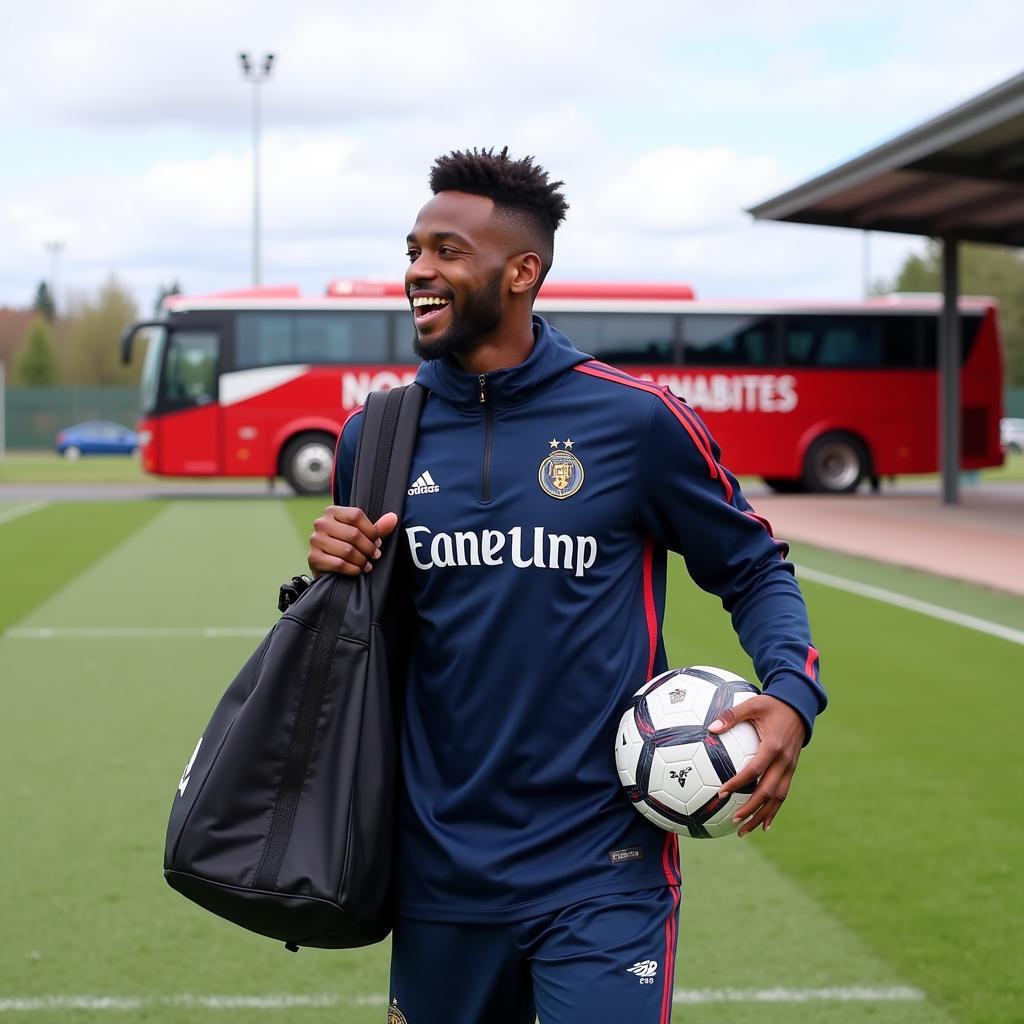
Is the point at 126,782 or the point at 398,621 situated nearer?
the point at 398,621

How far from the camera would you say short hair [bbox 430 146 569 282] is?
2.66 metres

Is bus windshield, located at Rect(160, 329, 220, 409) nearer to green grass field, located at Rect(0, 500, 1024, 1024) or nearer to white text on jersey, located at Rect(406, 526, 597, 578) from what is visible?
green grass field, located at Rect(0, 500, 1024, 1024)

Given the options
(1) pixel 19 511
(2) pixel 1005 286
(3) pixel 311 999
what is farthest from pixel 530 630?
(2) pixel 1005 286

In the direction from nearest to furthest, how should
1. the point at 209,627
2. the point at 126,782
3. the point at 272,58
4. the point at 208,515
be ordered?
the point at 126,782
the point at 209,627
the point at 208,515
the point at 272,58

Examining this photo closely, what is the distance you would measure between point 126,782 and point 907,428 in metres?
23.5

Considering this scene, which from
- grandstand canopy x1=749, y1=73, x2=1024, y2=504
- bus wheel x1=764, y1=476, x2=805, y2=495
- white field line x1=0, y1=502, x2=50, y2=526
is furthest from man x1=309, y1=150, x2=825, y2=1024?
bus wheel x1=764, y1=476, x2=805, y2=495

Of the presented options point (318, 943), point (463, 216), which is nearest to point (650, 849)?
point (318, 943)

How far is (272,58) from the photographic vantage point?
45.2 metres

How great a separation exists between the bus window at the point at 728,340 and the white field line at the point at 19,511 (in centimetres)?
1093

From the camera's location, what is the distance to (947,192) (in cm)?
2227

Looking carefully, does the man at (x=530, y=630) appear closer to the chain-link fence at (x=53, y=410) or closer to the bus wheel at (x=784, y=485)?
the bus wheel at (x=784, y=485)

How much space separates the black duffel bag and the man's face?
0.39 m

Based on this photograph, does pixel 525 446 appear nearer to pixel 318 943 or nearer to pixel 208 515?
pixel 318 943

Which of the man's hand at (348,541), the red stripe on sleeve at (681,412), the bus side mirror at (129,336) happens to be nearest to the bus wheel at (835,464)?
the bus side mirror at (129,336)
